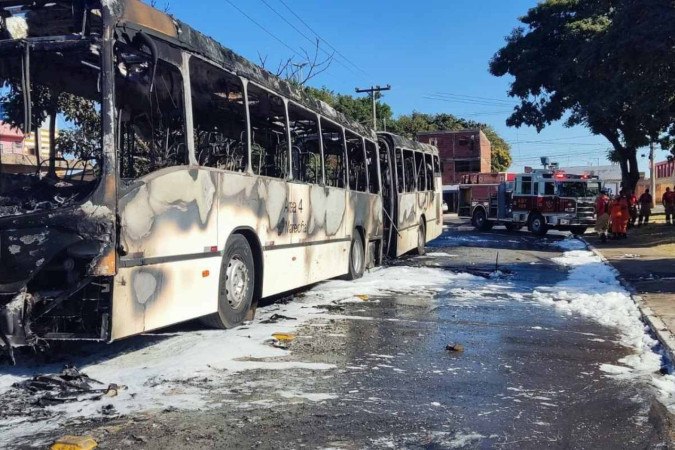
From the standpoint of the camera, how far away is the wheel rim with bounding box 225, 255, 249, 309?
281 inches

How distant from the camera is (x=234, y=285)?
24.0 feet

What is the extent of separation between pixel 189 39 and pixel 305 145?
3.74m

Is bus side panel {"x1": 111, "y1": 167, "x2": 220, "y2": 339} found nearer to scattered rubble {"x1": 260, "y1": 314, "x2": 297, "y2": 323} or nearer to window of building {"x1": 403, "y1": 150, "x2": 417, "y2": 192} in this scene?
scattered rubble {"x1": 260, "y1": 314, "x2": 297, "y2": 323}

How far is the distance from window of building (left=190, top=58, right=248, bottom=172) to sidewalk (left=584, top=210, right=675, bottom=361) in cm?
520

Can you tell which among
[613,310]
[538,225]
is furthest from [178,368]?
[538,225]

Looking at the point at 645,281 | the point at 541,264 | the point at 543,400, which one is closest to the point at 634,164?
the point at 541,264

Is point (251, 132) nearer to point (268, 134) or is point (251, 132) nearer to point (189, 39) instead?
point (268, 134)

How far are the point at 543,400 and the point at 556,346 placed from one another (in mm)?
2192

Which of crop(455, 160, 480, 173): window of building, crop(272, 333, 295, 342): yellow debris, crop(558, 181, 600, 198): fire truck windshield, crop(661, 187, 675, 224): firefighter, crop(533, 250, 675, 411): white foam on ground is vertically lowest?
crop(533, 250, 675, 411): white foam on ground

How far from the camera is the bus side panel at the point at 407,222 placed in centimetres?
1540

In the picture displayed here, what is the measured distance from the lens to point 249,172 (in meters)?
7.48

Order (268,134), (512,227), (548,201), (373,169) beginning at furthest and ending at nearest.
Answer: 1. (512,227)
2. (548,201)
3. (373,169)
4. (268,134)

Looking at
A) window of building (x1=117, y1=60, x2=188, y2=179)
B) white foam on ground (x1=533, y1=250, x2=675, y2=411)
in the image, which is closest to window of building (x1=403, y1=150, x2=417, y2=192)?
white foam on ground (x1=533, y1=250, x2=675, y2=411)

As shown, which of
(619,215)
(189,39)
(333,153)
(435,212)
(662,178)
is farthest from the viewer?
(662,178)
